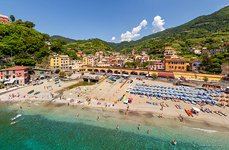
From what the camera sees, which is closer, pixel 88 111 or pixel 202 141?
pixel 202 141

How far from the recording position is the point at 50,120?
24.6 metres

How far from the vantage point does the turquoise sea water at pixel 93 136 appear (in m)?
18.5

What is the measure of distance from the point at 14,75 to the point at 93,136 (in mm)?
38954

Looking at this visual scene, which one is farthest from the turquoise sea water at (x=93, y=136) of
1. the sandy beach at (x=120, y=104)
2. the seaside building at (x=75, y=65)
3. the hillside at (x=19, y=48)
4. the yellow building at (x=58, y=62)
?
the seaside building at (x=75, y=65)

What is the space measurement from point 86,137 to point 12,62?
52.1 m

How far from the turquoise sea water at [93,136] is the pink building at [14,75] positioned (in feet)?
76.1

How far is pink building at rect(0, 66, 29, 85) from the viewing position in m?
42.9

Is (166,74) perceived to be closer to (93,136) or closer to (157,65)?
(157,65)

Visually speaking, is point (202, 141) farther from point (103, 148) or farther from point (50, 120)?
point (50, 120)

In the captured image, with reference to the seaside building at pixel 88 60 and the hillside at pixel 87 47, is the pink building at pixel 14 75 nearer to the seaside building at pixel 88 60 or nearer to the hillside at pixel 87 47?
the seaside building at pixel 88 60

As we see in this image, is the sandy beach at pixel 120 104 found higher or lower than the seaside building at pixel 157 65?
lower

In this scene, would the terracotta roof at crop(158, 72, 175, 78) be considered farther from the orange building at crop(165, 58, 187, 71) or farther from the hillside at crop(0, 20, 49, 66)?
the hillside at crop(0, 20, 49, 66)

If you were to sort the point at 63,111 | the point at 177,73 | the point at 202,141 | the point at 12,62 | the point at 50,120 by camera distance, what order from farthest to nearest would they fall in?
1. the point at 177,73
2. the point at 12,62
3. the point at 63,111
4. the point at 50,120
5. the point at 202,141

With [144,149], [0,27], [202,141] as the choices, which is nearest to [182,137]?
[202,141]
